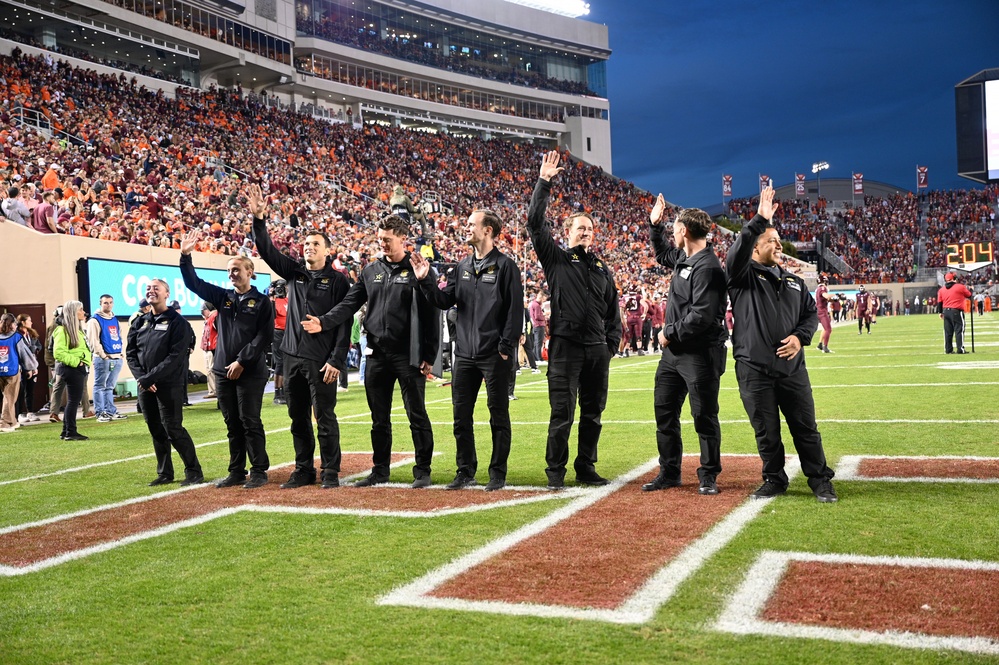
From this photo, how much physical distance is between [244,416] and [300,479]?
74 centimetres

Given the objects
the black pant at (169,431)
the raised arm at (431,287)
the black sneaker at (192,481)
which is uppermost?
the raised arm at (431,287)

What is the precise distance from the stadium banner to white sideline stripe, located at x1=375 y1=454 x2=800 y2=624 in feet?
35.5

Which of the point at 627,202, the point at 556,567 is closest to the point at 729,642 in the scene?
the point at 556,567

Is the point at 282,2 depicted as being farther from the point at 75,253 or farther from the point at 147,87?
the point at 75,253

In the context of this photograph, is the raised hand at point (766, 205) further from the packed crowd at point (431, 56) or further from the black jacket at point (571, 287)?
the packed crowd at point (431, 56)

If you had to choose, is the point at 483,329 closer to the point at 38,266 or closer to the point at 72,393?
the point at 72,393

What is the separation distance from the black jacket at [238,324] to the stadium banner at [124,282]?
7385mm

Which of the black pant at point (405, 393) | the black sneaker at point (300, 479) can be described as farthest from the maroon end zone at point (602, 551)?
the black sneaker at point (300, 479)

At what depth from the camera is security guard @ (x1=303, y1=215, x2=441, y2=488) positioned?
7188mm

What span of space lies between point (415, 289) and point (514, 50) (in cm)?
6864

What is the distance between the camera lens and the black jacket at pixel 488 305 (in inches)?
270

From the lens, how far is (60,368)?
12.2 m

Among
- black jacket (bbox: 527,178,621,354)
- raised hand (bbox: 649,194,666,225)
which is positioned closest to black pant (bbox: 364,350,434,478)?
black jacket (bbox: 527,178,621,354)

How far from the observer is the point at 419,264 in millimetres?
6844
